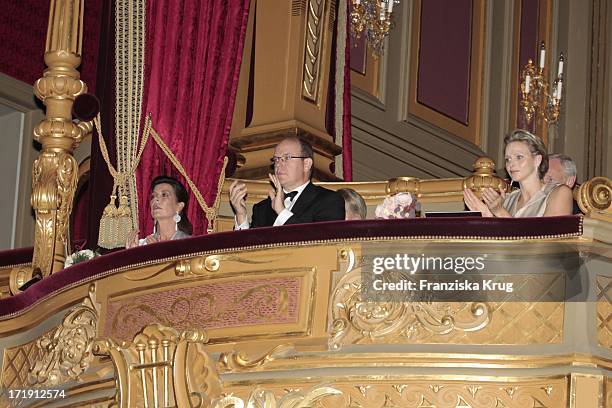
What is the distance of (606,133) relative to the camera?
1008 cm

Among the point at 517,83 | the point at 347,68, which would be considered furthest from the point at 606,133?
the point at 347,68

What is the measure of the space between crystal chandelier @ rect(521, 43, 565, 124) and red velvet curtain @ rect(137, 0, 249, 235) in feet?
10.7

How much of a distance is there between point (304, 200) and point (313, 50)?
151 centimetres

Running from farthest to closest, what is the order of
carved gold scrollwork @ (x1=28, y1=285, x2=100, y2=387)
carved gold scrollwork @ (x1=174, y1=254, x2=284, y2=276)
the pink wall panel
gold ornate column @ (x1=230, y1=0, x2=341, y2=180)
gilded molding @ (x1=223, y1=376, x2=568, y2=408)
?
the pink wall panel
gold ornate column @ (x1=230, y1=0, x2=341, y2=180)
carved gold scrollwork @ (x1=28, y1=285, x2=100, y2=387)
carved gold scrollwork @ (x1=174, y1=254, x2=284, y2=276)
gilded molding @ (x1=223, y1=376, x2=568, y2=408)

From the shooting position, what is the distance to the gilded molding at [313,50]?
761 centimetres

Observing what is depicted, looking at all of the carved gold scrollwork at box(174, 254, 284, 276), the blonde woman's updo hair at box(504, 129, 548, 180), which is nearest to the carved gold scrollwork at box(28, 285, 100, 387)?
the carved gold scrollwork at box(174, 254, 284, 276)

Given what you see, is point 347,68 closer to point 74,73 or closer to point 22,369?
point 74,73

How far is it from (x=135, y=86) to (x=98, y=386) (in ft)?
5.27

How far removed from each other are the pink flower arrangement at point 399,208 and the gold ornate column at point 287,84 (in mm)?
1279

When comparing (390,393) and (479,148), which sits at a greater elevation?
(479,148)

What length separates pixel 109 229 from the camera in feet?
22.2

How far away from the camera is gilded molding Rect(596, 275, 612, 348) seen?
5352 millimetres

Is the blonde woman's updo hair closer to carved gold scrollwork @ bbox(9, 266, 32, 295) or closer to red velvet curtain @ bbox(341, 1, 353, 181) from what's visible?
red velvet curtain @ bbox(341, 1, 353, 181)

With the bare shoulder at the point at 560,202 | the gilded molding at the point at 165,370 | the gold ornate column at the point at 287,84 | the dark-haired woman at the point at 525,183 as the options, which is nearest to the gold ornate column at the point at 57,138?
the gold ornate column at the point at 287,84
